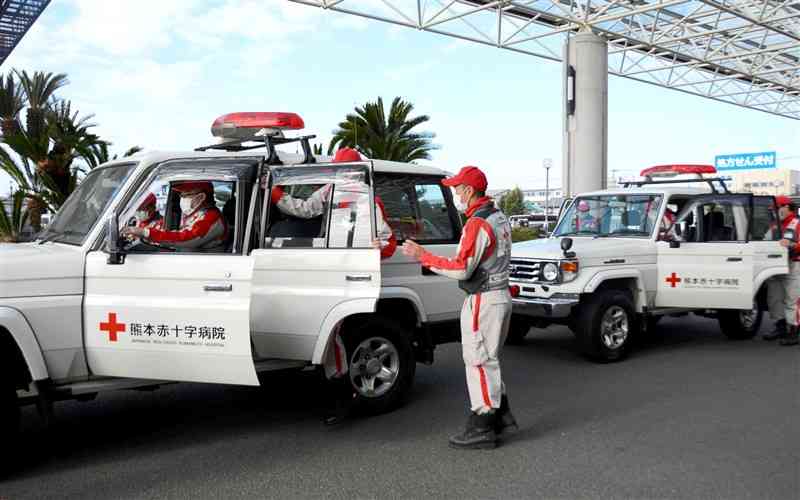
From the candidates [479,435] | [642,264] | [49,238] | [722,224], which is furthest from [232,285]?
[722,224]

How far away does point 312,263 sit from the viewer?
5406mm

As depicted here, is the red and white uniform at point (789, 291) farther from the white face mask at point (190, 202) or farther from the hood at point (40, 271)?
the hood at point (40, 271)

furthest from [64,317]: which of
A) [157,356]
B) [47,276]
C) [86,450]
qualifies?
[86,450]

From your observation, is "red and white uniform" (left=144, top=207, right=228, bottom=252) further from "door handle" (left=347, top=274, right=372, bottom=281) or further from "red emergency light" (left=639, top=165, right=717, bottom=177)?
"red emergency light" (left=639, top=165, right=717, bottom=177)

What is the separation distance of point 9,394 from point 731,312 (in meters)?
8.35

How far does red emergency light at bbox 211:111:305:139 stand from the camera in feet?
18.3

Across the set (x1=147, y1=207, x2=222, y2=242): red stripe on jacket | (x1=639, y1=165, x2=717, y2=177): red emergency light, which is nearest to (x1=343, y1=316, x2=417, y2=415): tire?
(x1=147, y1=207, x2=222, y2=242): red stripe on jacket

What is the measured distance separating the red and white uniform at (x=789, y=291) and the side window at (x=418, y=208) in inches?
209

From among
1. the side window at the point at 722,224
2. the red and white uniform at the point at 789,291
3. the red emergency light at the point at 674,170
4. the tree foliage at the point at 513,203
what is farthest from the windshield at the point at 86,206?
the tree foliage at the point at 513,203

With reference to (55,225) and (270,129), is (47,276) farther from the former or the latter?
(270,129)

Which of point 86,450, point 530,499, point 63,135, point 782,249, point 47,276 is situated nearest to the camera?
point 530,499

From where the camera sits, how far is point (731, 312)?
930cm

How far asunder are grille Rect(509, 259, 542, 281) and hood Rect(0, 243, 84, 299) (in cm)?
486

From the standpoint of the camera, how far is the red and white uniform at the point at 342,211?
219 inches
